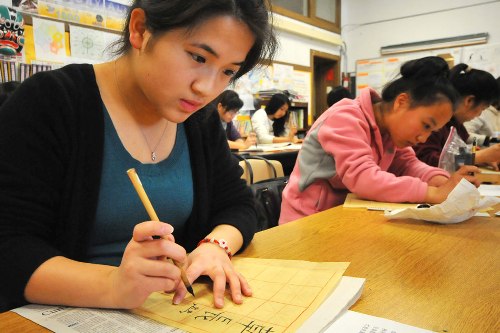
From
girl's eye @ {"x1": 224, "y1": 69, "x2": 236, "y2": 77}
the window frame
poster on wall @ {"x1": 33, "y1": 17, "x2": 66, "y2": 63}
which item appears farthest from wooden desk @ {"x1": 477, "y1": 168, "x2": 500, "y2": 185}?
the window frame

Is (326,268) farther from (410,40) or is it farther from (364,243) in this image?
(410,40)

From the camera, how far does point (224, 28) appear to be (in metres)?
0.69

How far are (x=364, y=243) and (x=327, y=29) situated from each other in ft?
19.0

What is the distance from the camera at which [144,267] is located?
1.60ft

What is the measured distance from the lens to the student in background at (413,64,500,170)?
2.14 meters

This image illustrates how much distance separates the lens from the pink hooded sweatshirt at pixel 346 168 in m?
1.25

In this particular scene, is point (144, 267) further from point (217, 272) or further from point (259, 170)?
point (259, 170)

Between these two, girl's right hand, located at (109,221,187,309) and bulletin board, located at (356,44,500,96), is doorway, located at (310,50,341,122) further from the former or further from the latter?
girl's right hand, located at (109,221,187,309)

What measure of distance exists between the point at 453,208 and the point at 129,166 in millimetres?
816

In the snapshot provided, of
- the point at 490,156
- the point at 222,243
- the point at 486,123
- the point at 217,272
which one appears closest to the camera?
the point at 217,272

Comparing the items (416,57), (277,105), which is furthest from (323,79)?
(277,105)

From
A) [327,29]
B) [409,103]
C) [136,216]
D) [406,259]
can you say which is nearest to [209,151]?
[136,216]

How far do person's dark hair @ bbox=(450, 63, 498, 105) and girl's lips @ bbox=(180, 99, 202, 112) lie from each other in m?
2.00

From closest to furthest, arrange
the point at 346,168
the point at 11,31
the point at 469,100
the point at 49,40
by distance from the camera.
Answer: the point at 346,168 < the point at 469,100 < the point at 11,31 < the point at 49,40
